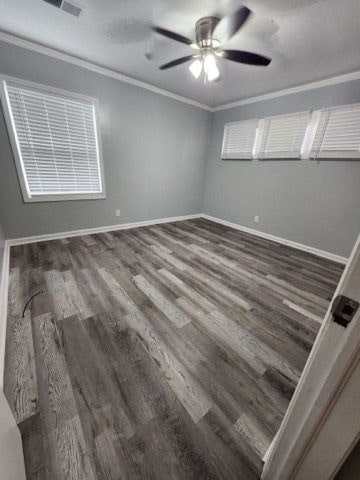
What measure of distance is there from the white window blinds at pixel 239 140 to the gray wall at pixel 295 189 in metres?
0.12

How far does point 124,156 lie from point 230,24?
2283 mm

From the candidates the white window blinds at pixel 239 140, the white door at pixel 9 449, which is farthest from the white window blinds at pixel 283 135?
the white door at pixel 9 449

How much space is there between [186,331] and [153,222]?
2926 mm

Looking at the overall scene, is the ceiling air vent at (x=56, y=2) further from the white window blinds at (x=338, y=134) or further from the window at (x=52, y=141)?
the white window blinds at (x=338, y=134)

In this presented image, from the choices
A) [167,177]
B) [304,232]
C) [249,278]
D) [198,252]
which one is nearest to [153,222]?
[167,177]

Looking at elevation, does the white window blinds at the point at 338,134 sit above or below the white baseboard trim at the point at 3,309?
above

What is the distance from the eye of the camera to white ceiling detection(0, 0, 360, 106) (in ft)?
5.19

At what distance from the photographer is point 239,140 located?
388cm

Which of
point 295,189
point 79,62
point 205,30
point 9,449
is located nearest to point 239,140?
point 295,189

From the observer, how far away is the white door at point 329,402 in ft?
1.33

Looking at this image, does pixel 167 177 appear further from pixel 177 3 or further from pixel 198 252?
pixel 177 3

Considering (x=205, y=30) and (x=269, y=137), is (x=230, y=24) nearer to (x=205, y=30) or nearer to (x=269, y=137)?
(x=205, y=30)

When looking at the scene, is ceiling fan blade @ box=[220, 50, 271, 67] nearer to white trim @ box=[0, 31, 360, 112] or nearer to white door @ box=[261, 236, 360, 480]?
white trim @ box=[0, 31, 360, 112]

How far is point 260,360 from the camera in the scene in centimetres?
134
